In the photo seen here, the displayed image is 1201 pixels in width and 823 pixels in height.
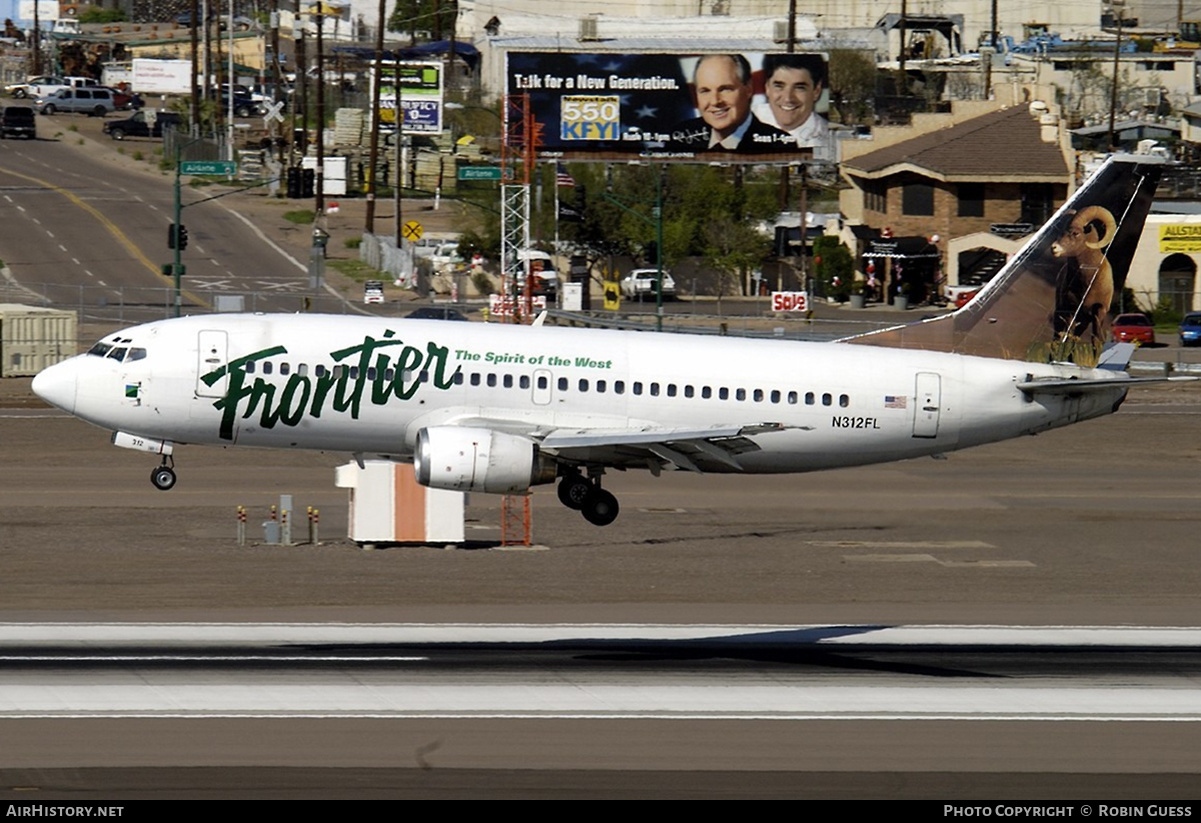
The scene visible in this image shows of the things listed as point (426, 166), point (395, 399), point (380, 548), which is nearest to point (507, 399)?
point (395, 399)

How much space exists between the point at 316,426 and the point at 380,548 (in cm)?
1734

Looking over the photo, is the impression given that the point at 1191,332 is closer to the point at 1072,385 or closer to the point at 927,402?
the point at 1072,385

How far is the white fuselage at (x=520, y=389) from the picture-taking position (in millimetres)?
48344

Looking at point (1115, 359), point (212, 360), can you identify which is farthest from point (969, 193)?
point (212, 360)

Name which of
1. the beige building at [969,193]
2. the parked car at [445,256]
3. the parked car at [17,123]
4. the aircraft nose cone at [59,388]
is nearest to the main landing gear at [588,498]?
the aircraft nose cone at [59,388]

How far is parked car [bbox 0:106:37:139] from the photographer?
184125 mm

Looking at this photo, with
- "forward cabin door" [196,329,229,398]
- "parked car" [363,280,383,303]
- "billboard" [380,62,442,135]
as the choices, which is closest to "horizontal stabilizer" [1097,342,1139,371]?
"forward cabin door" [196,329,229,398]

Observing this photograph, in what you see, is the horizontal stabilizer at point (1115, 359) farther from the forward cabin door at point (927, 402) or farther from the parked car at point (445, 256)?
the parked car at point (445, 256)

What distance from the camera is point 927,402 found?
5316 centimetres

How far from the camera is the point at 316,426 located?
48438 mm

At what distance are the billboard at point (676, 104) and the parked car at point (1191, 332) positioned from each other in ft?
128

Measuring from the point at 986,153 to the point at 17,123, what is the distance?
99.4 metres

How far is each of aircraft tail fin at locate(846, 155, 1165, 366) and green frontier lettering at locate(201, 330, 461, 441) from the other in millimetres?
14741

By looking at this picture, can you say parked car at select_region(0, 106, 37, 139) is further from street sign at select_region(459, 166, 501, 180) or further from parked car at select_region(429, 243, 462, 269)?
street sign at select_region(459, 166, 501, 180)
